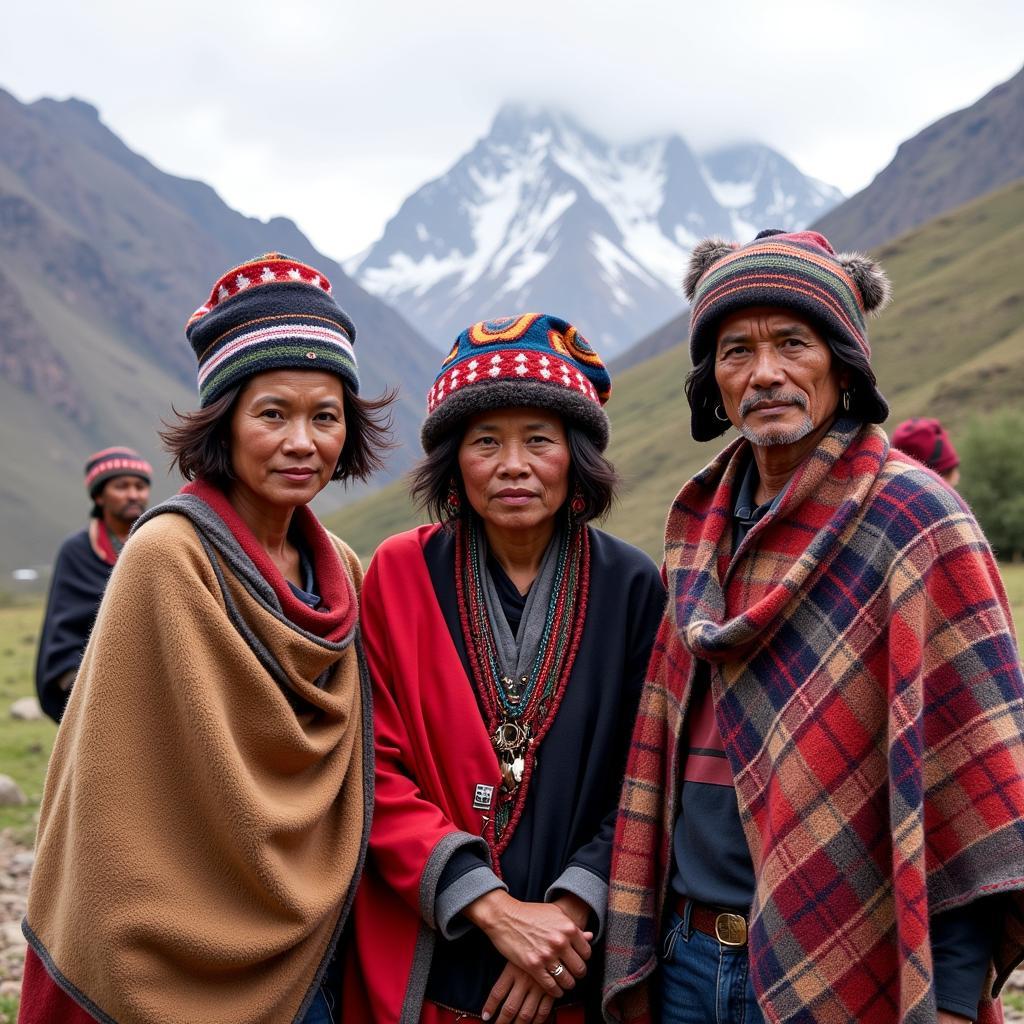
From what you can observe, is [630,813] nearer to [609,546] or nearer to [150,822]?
[609,546]

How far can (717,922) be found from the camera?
294 centimetres

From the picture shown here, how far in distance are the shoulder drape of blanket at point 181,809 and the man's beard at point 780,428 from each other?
1.30 metres

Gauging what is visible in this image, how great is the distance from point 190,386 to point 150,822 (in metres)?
179

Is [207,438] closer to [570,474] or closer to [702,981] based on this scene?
[570,474]

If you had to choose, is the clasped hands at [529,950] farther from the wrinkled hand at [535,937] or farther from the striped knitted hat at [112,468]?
the striped knitted hat at [112,468]

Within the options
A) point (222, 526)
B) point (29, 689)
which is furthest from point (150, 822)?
point (29, 689)

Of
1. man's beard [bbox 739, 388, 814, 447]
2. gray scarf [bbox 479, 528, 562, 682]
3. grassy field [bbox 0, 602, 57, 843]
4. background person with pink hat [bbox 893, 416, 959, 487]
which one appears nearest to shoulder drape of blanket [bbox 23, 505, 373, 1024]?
gray scarf [bbox 479, 528, 562, 682]

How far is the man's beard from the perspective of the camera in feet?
9.63

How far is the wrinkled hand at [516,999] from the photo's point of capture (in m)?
3.13

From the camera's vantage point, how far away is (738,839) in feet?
9.63

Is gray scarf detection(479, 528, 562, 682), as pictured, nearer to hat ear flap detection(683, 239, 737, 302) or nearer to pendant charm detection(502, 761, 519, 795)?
pendant charm detection(502, 761, 519, 795)

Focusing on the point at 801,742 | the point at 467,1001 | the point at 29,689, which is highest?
the point at 29,689

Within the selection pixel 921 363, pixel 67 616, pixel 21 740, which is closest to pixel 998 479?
pixel 21 740

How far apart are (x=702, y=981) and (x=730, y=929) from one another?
173mm
